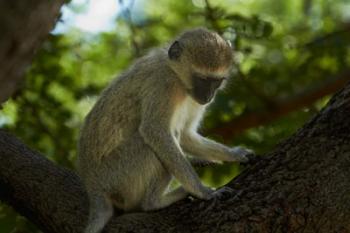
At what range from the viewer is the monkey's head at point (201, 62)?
230 inches

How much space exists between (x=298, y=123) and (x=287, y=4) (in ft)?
11.9

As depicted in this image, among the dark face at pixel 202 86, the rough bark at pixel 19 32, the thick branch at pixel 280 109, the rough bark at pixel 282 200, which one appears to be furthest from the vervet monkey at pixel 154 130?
the thick branch at pixel 280 109

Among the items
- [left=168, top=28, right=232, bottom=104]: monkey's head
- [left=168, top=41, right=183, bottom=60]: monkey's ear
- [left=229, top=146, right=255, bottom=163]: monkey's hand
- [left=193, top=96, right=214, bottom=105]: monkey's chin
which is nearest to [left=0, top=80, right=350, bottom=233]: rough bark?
[left=229, top=146, right=255, bottom=163]: monkey's hand

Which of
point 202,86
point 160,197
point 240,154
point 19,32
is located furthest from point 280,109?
point 19,32

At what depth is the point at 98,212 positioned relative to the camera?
191 inches

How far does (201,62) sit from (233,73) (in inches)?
53.9

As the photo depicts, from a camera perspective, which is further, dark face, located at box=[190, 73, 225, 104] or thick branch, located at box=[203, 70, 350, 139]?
thick branch, located at box=[203, 70, 350, 139]

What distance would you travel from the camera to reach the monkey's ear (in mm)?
5836

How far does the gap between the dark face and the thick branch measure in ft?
5.47

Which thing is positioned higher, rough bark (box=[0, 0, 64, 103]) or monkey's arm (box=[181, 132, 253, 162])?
rough bark (box=[0, 0, 64, 103])

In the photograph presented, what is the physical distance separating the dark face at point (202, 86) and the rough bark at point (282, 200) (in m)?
1.16

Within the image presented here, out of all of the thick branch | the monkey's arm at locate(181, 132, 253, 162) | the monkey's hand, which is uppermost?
the monkey's hand

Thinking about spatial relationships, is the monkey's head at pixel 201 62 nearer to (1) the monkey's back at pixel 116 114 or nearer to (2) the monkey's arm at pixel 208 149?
(1) the monkey's back at pixel 116 114

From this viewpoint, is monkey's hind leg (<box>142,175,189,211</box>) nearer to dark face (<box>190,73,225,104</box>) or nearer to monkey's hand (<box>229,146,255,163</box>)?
monkey's hand (<box>229,146,255,163</box>)
